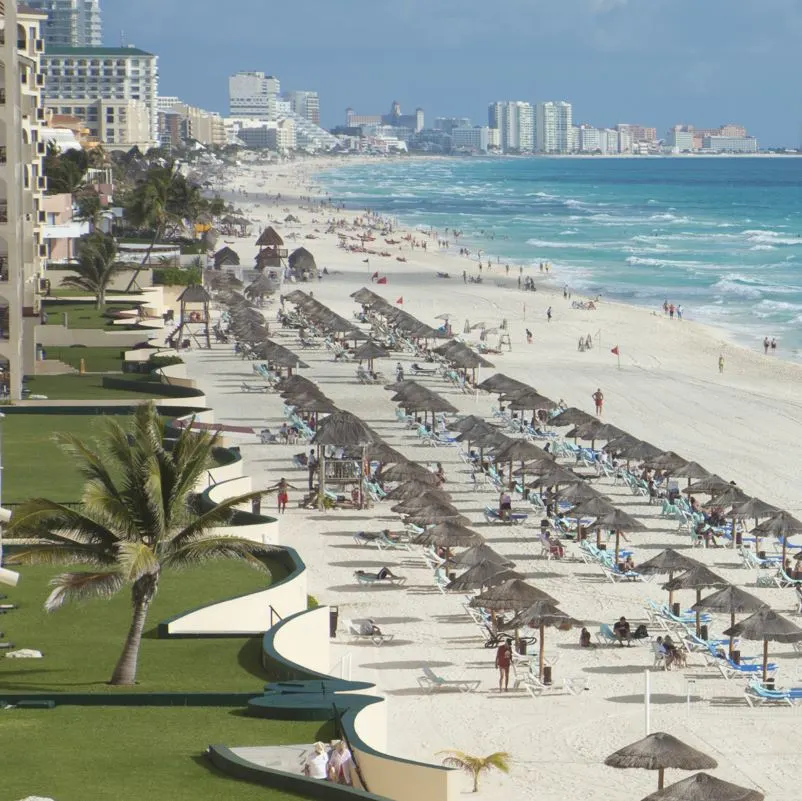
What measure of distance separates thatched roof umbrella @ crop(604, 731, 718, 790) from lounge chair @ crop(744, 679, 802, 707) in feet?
16.0

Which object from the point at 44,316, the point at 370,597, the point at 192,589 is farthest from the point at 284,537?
the point at 44,316

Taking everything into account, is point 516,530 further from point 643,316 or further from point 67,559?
point 643,316

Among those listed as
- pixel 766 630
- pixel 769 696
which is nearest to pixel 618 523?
pixel 766 630

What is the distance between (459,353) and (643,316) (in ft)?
73.2

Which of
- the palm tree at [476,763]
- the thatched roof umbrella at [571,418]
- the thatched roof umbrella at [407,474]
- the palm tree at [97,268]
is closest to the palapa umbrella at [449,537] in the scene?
the thatched roof umbrella at [407,474]

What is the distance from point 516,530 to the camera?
3052 centimetres

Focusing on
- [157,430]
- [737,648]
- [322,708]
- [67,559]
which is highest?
[157,430]

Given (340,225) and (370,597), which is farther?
(340,225)

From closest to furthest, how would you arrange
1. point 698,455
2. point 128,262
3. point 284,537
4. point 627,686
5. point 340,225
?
point 627,686 → point 284,537 → point 698,455 → point 128,262 → point 340,225

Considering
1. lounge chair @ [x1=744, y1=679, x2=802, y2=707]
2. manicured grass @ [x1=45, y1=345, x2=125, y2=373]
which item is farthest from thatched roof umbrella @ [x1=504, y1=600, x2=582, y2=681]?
manicured grass @ [x1=45, y1=345, x2=125, y2=373]

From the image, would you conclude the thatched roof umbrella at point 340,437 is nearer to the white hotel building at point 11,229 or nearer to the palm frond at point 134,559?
the white hotel building at point 11,229

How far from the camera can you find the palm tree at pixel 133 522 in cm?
1595

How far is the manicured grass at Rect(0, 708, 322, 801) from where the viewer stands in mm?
13320

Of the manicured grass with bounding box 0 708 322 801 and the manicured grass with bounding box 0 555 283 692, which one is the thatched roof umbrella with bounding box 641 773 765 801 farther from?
the manicured grass with bounding box 0 555 283 692
